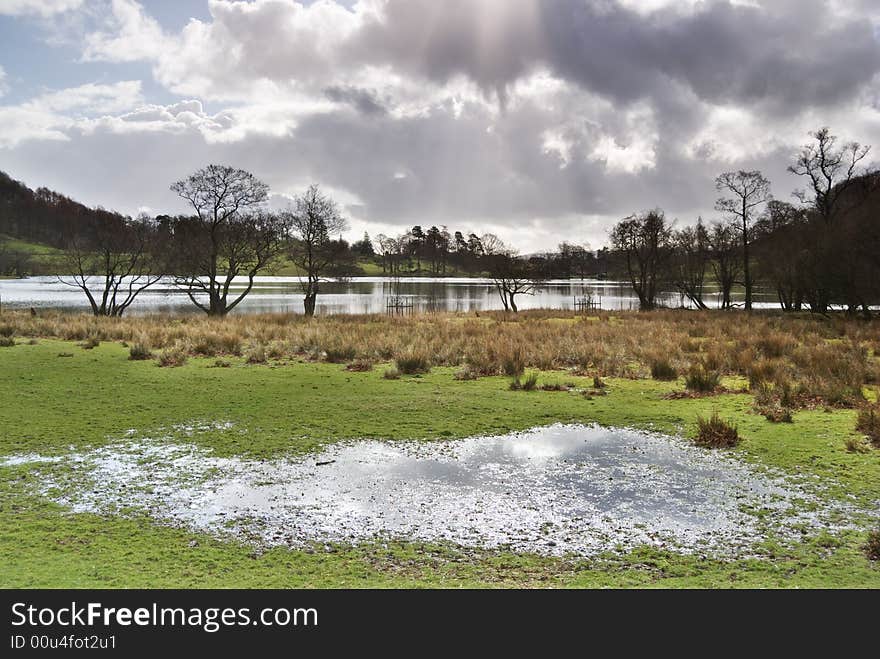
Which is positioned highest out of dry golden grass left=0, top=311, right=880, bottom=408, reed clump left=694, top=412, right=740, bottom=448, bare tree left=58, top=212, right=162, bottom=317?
bare tree left=58, top=212, right=162, bottom=317

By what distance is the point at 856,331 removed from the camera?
2167 centimetres

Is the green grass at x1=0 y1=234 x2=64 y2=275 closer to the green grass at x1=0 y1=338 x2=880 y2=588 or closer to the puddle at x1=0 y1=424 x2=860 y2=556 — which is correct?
the green grass at x1=0 y1=338 x2=880 y2=588

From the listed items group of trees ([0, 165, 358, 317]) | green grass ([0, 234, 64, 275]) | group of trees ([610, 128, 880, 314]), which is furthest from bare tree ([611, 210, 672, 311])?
green grass ([0, 234, 64, 275])

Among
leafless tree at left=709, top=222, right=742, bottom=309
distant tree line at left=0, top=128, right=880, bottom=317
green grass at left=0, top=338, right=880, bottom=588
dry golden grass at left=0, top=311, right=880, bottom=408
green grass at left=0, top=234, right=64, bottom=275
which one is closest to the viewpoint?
green grass at left=0, top=338, right=880, bottom=588

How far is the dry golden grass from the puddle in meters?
4.99

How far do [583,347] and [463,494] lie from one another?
11846mm

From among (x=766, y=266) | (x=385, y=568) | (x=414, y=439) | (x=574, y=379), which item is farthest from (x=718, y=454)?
(x=766, y=266)

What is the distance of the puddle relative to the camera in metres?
5.05

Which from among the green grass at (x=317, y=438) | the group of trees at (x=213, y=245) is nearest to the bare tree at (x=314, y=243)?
the group of trees at (x=213, y=245)

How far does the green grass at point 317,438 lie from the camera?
4195 millimetres

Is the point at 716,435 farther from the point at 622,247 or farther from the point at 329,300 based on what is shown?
the point at 329,300

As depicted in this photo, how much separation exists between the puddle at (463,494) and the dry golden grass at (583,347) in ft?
16.4

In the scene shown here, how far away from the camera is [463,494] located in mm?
6125

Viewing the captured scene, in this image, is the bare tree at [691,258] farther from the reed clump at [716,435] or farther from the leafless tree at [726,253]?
the reed clump at [716,435]
